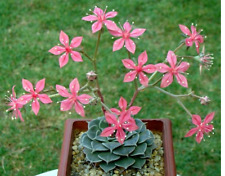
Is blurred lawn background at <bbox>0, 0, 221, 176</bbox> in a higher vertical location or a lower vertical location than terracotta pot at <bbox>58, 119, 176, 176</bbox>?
higher

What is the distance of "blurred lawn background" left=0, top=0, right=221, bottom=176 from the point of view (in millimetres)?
2102

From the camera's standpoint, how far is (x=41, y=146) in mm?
2117

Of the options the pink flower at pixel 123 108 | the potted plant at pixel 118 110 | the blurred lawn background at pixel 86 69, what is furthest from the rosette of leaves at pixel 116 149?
the blurred lawn background at pixel 86 69

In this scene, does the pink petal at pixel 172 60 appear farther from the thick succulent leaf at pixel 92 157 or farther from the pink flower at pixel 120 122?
the thick succulent leaf at pixel 92 157

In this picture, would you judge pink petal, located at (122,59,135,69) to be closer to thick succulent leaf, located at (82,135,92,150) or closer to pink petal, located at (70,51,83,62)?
pink petal, located at (70,51,83,62)

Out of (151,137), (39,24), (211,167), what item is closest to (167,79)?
(151,137)

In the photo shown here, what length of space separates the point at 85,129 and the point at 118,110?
15.5 inches

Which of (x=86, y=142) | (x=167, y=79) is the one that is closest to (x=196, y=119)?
(x=167, y=79)

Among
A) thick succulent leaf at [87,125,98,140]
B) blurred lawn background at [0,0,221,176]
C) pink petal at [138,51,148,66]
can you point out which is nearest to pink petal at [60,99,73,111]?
pink petal at [138,51,148,66]

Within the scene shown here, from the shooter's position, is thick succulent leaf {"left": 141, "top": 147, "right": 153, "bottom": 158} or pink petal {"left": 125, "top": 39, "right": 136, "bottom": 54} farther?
thick succulent leaf {"left": 141, "top": 147, "right": 153, "bottom": 158}

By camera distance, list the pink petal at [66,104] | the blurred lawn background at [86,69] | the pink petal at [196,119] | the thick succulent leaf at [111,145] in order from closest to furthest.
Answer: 1. the pink petal at [66,104]
2. the pink petal at [196,119]
3. the thick succulent leaf at [111,145]
4. the blurred lawn background at [86,69]

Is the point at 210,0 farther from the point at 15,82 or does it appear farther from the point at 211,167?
the point at 15,82

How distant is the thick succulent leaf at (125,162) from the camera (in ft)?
4.14

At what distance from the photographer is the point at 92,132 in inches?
52.1
